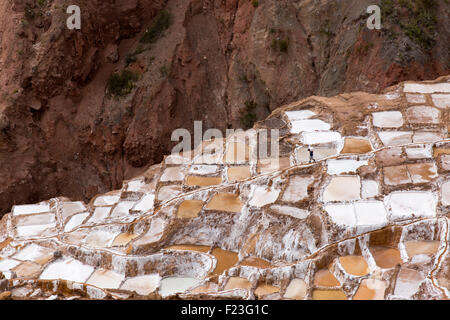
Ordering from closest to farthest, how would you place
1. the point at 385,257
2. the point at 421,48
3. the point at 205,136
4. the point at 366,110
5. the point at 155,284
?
the point at 385,257 → the point at 155,284 → the point at 366,110 → the point at 421,48 → the point at 205,136

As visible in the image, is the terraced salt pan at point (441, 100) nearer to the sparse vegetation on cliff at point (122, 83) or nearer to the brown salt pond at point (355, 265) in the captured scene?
the brown salt pond at point (355, 265)

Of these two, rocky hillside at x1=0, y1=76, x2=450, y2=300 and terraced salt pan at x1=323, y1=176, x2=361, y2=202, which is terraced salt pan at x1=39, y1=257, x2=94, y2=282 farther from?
terraced salt pan at x1=323, y1=176, x2=361, y2=202

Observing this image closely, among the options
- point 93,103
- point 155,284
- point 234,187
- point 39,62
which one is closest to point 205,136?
point 93,103

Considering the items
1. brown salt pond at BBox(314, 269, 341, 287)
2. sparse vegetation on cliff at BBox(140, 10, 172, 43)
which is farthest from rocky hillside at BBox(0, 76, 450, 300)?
sparse vegetation on cliff at BBox(140, 10, 172, 43)

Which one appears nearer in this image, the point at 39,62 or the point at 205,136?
the point at 39,62

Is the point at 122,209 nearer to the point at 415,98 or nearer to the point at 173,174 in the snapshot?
the point at 173,174

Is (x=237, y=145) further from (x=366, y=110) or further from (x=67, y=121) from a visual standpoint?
(x=67, y=121)

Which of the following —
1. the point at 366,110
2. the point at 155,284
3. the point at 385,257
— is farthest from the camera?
the point at 366,110
